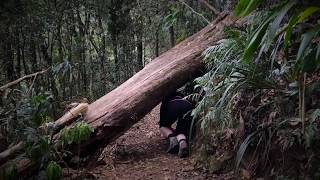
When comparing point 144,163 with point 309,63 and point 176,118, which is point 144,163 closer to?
point 176,118

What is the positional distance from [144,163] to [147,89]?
0.87 meters

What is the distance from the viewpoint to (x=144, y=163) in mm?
4391

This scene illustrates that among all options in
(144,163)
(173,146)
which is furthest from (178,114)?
(144,163)

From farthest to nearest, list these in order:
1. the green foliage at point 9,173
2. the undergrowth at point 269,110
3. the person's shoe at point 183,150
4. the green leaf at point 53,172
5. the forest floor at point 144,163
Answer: the person's shoe at point 183,150 < the forest floor at point 144,163 < the green foliage at point 9,173 < the green leaf at point 53,172 < the undergrowth at point 269,110

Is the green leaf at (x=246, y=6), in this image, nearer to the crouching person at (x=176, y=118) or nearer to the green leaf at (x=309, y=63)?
the green leaf at (x=309, y=63)

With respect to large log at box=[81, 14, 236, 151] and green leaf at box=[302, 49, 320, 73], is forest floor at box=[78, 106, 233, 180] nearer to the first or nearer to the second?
large log at box=[81, 14, 236, 151]

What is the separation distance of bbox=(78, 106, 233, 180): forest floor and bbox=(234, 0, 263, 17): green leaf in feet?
6.17

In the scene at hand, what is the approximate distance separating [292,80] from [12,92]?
2.97 metres

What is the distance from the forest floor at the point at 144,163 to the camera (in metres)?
3.92

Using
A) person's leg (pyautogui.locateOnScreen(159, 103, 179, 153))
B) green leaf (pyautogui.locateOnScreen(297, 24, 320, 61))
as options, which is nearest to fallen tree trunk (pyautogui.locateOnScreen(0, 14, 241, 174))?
person's leg (pyautogui.locateOnScreen(159, 103, 179, 153))

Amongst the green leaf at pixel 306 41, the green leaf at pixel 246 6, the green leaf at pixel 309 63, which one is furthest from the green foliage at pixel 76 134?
the green leaf at pixel 306 41

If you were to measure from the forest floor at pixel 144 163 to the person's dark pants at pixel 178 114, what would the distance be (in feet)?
1.10

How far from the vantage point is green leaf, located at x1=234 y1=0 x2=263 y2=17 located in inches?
74.2

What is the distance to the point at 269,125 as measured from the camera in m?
3.02
